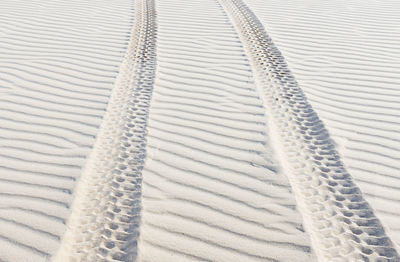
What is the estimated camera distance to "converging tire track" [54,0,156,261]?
97.0 inches

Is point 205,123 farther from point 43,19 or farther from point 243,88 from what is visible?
point 43,19

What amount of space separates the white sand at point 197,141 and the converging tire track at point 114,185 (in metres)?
0.01

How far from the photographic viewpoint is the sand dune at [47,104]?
104 inches

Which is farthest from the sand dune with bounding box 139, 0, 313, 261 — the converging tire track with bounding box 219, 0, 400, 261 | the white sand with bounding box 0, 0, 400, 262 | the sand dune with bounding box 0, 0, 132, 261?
the sand dune with bounding box 0, 0, 132, 261

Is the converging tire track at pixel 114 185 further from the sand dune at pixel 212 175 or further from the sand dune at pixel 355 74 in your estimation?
the sand dune at pixel 355 74

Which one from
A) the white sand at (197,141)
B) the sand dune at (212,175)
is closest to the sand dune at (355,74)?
the white sand at (197,141)

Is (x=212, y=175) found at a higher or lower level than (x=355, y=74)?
lower

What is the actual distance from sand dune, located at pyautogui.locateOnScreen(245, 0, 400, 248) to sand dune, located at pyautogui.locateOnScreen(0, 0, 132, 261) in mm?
2114

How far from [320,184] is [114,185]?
1.48 meters

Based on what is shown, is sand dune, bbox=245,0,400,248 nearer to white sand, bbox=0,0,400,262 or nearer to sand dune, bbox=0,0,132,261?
white sand, bbox=0,0,400,262

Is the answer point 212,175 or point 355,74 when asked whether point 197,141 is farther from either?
point 355,74

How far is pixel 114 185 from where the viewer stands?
2949 mm

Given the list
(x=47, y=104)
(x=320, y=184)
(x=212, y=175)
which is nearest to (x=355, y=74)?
(x=320, y=184)

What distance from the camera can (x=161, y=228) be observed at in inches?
103
